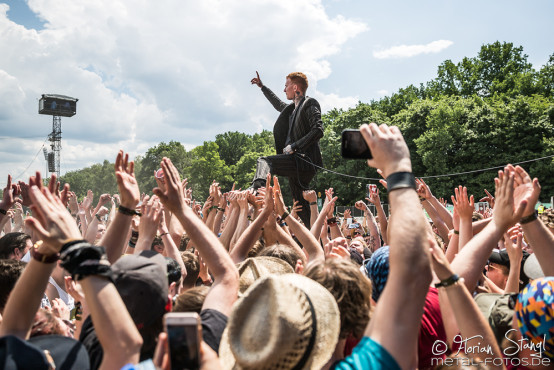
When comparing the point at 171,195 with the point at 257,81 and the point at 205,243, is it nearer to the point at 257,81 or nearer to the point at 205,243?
the point at 205,243

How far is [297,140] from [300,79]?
39.2 inches

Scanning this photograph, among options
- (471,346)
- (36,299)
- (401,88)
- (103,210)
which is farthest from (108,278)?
(401,88)

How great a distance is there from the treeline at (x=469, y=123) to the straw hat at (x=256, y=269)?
3416 cm

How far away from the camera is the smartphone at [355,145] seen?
1755 millimetres

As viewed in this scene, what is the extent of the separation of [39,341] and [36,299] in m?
0.21

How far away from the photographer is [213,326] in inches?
73.9

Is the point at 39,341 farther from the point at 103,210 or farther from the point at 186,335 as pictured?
the point at 103,210

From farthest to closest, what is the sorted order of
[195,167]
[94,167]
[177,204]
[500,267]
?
[94,167] < [195,167] < [500,267] < [177,204]

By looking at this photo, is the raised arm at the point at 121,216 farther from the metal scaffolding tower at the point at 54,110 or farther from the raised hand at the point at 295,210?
the metal scaffolding tower at the point at 54,110

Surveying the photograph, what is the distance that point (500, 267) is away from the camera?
138 inches

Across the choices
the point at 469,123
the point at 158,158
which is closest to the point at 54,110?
the point at 158,158

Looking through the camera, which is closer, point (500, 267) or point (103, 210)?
point (500, 267)

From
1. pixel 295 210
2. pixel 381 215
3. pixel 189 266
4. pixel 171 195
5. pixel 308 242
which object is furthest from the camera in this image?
pixel 295 210

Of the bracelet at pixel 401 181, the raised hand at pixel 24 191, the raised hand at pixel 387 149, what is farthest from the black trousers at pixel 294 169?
the bracelet at pixel 401 181
